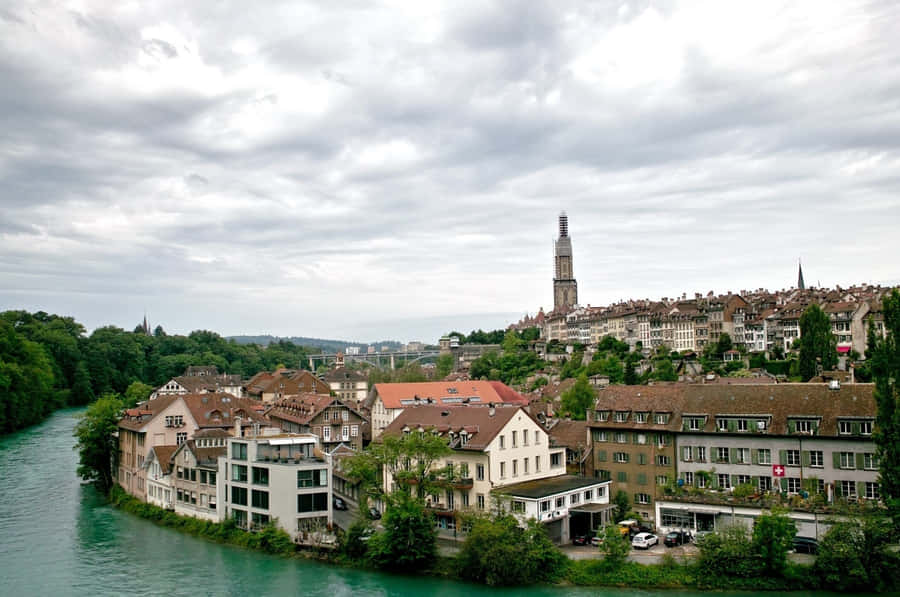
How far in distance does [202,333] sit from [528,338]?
77746 millimetres

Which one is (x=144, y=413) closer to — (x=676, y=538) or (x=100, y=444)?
(x=100, y=444)

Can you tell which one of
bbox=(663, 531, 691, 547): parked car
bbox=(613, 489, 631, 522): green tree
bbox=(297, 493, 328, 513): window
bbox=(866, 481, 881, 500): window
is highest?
bbox=(866, 481, 881, 500): window

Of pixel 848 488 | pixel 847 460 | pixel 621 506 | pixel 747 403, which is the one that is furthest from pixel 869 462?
pixel 621 506

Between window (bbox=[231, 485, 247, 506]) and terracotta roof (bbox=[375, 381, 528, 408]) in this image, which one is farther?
terracotta roof (bbox=[375, 381, 528, 408])

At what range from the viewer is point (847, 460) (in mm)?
37469

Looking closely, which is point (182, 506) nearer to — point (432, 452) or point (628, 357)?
point (432, 452)

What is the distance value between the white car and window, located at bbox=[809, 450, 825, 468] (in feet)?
27.5

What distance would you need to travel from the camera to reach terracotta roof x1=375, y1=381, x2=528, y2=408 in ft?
221

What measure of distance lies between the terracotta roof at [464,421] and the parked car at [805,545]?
1441 centimetres

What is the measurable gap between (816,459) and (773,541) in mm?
7058

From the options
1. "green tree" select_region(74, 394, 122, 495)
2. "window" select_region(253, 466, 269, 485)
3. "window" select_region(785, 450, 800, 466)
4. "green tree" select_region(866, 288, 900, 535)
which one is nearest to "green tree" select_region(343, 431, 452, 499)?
"window" select_region(253, 466, 269, 485)

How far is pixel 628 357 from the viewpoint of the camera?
343 ft

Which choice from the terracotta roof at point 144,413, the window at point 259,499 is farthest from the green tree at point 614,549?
the terracotta roof at point 144,413

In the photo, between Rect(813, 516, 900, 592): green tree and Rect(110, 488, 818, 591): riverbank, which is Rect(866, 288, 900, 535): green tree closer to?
Rect(813, 516, 900, 592): green tree
